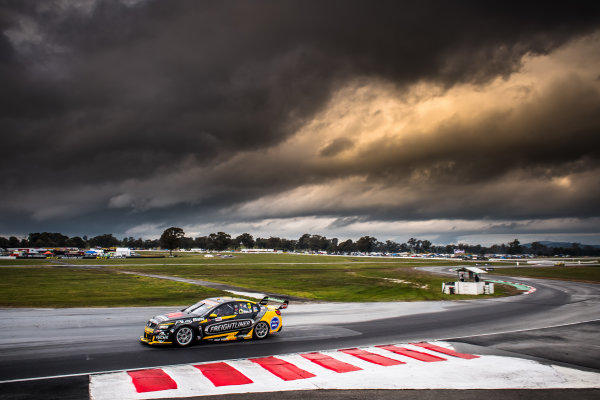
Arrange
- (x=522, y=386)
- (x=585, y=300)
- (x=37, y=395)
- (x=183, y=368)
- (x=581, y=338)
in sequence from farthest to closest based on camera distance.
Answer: (x=585, y=300) → (x=581, y=338) → (x=183, y=368) → (x=522, y=386) → (x=37, y=395)

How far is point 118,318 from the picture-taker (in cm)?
2178

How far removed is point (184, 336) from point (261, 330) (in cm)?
339

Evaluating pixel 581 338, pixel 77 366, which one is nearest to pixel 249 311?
pixel 77 366

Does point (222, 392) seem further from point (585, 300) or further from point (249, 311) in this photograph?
point (585, 300)

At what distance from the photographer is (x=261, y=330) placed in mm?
17250

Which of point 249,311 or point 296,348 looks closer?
point 296,348

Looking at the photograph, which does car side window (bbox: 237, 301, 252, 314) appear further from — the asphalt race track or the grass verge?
the grass verge

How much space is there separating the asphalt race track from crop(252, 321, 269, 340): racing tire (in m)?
0.55

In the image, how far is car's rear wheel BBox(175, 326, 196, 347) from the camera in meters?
15.3

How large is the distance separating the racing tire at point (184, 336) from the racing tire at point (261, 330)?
273 centimetres

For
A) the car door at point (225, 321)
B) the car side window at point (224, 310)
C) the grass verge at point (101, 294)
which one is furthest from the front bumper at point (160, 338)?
the grass verge at point (101, 294)

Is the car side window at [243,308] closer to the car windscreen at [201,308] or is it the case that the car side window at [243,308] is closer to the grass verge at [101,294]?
the car windscreen at [201,308]

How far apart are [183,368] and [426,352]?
8968 mm

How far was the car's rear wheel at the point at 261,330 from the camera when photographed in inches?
674
